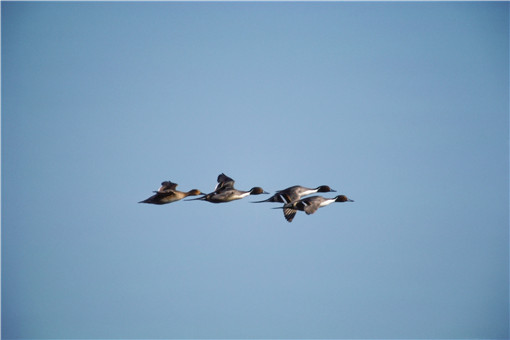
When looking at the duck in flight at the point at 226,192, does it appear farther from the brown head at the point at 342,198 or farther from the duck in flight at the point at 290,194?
the brown head at the point at 342,198

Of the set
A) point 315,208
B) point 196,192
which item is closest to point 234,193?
point 196,192

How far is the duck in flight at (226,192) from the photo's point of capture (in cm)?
2220

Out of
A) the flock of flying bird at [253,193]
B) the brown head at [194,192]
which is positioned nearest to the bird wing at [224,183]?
the flock of flying bird at [253,193]

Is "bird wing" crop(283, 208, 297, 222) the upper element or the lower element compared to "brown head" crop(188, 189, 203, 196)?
lower

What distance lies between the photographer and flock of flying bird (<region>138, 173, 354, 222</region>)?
21.4 meters

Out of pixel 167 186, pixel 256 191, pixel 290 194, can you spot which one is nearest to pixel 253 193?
pixel 256 191

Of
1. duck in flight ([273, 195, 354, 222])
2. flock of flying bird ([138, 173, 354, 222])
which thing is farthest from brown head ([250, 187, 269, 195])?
duck in flight ([273, 195, 354, 222])

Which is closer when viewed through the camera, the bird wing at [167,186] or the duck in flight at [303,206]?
the duck in flight at [303,206]

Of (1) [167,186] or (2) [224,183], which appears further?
(2) [224,183]

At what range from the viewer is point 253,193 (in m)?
22.6

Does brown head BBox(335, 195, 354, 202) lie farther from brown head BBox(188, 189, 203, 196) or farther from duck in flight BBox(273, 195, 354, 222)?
brown head BBox(188, 189, 203, 196)

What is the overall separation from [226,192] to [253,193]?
0.80 metres

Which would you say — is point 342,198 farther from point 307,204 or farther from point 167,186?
point 167,186

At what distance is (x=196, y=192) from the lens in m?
22.2
